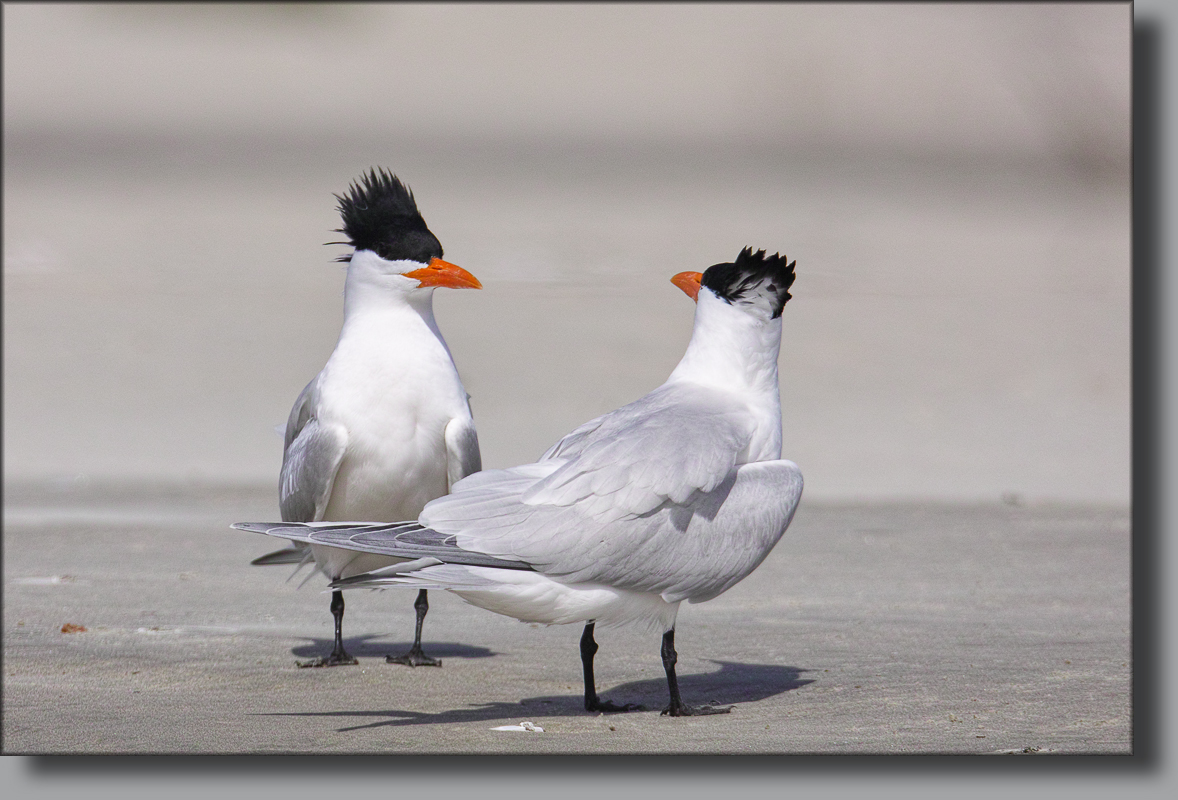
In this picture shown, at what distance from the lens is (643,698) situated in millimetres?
4258

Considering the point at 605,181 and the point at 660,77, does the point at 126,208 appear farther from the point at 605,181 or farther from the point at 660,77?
the point at 660,77

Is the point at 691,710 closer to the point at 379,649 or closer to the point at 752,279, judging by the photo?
the point at 752,279

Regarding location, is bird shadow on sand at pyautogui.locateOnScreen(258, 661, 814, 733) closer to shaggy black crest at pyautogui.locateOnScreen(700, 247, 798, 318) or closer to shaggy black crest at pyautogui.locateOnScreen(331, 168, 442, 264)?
shaggy black crest at pyautogui.locateOnScreen(700, 247, 798, 318)

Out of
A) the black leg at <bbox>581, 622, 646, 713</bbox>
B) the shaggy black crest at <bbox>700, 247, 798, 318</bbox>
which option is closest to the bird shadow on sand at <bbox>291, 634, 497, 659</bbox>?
the black leg at <bbox>581, 622, 646, 713</bbox>

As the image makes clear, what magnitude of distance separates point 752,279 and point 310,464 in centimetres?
156

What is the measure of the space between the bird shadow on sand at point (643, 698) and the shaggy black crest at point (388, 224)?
1.57 m

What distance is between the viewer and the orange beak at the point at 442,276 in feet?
15.5

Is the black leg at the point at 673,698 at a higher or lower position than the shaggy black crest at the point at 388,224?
lower

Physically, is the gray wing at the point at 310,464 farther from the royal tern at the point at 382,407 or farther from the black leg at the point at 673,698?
the black leg at the point at 673,698

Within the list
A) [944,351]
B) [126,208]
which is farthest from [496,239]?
[944,351]

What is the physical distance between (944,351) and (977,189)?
46.7 ft

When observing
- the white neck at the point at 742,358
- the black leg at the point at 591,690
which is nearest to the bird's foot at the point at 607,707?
the black leg at the point at 591,690

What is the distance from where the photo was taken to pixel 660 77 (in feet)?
119

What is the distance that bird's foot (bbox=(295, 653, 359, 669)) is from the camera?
4.60 meters
